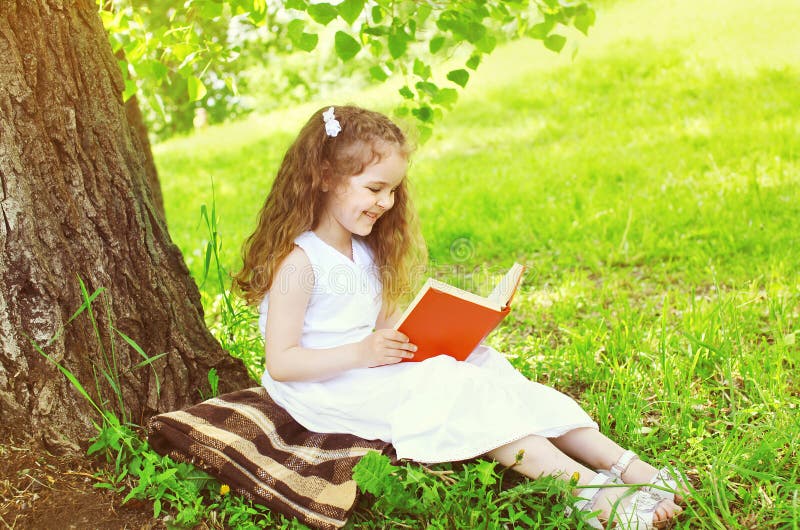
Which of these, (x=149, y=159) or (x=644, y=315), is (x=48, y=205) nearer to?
(x=149, y=159)

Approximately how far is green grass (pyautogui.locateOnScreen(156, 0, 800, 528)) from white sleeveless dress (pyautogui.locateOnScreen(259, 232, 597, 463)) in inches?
17.9

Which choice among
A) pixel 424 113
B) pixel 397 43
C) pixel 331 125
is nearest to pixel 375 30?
pixel 397 43

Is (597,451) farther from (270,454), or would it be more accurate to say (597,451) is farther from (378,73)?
(378,73)

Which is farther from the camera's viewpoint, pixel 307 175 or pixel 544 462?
pixel 307 175

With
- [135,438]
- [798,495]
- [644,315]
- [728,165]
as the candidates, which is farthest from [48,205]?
[728,165]

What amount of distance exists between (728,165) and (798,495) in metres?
3.65

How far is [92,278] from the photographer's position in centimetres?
221

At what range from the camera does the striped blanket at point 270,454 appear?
6.61 ft

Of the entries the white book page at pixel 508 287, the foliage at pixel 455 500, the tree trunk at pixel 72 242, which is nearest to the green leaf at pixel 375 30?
the tree trunk at pixel 72 242

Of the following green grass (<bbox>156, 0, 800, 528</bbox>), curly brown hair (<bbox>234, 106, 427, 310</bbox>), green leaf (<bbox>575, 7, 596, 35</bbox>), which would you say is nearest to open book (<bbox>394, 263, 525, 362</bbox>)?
curly brown hair (<bbox>234, 106, 427, 310</bbox>)

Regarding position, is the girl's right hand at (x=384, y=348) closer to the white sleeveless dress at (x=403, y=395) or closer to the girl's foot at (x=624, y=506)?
the white sleeveless dress at (x=403, y=395)

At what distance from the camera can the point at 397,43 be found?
2.90m

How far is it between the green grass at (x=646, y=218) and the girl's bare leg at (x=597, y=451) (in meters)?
0.17

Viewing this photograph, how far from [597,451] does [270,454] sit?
97 centimetres
